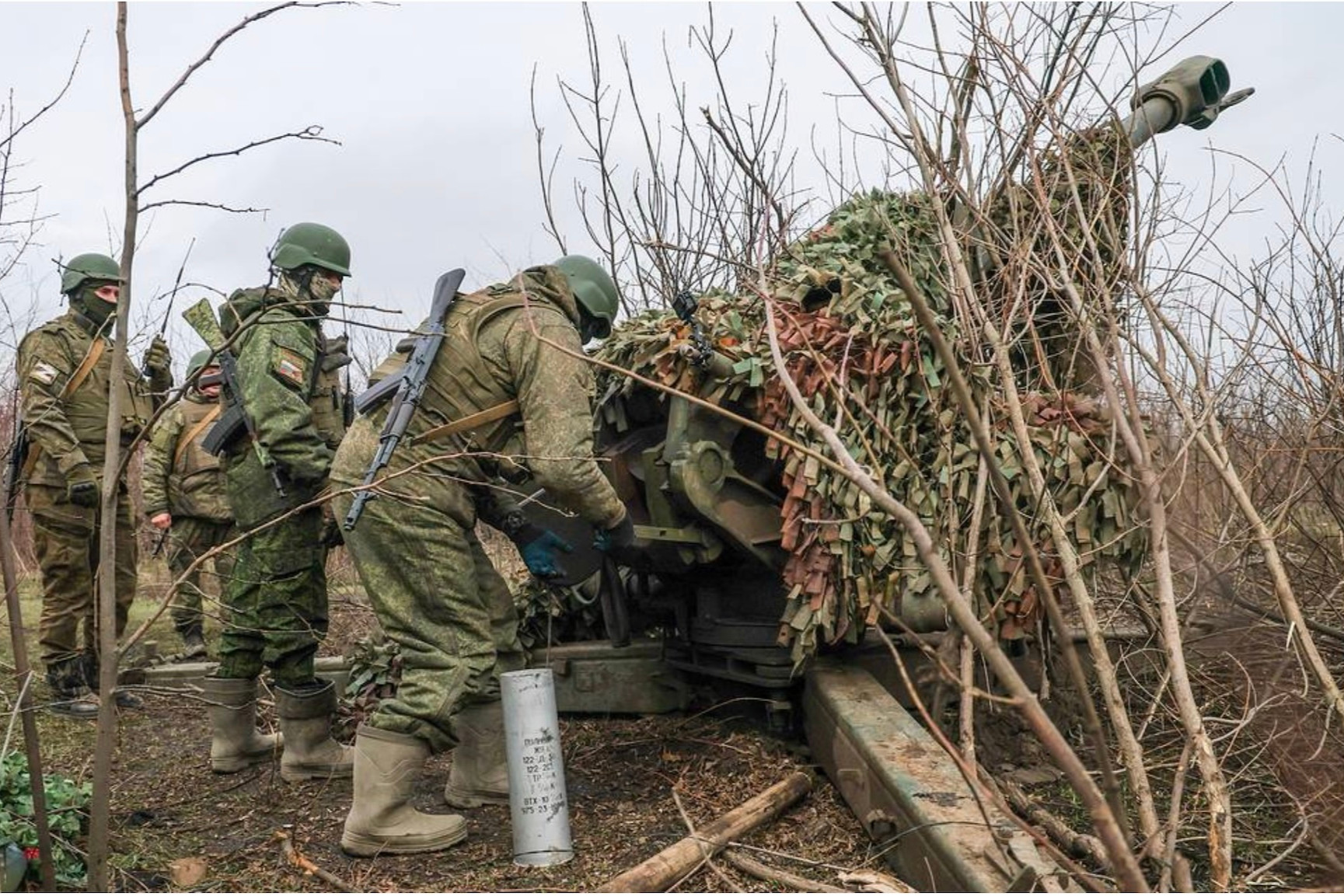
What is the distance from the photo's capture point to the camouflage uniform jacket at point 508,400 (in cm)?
432

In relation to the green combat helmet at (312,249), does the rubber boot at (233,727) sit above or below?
below

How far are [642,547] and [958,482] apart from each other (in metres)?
1.28

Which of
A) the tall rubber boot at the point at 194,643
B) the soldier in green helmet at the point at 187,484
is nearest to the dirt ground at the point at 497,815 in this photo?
the soldier in green helmet at the point at 187,484

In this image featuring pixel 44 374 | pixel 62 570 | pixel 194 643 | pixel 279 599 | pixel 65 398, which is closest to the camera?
pixel 279 599

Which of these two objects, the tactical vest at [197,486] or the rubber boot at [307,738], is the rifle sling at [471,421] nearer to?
the rubber boot at [307,738]

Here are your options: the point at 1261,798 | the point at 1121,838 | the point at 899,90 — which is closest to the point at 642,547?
the point at 899,90

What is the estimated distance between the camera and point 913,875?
3.56 m

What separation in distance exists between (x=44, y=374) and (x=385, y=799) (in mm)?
3736

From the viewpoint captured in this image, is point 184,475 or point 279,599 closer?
point 279,599

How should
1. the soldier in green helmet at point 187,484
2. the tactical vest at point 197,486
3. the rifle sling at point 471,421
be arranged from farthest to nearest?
the tactical vest at point 197,486 → the soldier in green helmet at point 187,484 → the rifle sling at point 471,421

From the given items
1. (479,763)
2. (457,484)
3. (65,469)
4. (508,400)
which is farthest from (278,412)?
(65,469)

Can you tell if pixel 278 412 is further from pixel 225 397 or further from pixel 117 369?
pixel 117 369

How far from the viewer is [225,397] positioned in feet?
18.2

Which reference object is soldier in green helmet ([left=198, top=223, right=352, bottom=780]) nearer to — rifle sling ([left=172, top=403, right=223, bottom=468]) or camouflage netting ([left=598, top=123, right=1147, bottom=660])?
camouflage netting ([left=598, top=123, right=1147, bottom=660])
